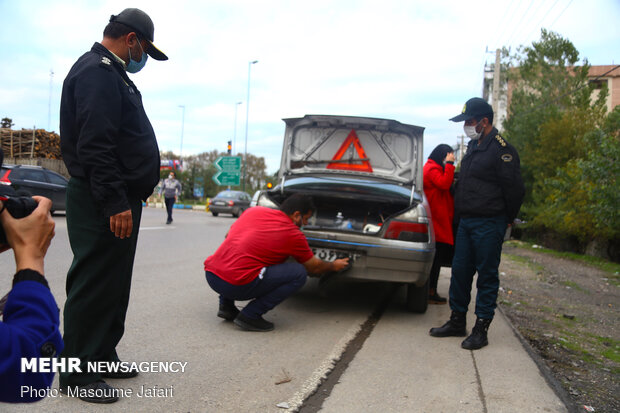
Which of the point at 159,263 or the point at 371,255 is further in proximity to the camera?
the point at 159,263

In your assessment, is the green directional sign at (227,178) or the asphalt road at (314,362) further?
the green directional sign at (227,178)

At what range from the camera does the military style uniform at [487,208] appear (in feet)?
14.3

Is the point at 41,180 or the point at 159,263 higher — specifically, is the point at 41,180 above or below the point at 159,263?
above

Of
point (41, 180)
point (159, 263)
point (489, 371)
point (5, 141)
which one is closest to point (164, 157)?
point (5, 141)

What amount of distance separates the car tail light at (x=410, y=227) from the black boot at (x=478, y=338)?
90 centimetres

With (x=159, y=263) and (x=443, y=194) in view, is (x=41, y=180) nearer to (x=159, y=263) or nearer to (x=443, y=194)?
(x=159, y=263)

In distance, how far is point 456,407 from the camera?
302 centimetres

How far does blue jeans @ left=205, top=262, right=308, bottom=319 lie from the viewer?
4.44m

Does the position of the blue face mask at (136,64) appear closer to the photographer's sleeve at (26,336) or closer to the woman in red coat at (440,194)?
the photographer's sleeve at (26,336)

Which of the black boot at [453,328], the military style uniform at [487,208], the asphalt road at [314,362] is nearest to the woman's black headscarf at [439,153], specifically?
the military style uniform at [487,208]

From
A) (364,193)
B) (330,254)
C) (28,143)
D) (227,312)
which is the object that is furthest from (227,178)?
(227,312)

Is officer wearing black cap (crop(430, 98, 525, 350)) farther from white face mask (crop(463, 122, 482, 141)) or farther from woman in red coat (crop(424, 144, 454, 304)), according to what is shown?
woman in red coat (crop(424, 144, 454, 304))

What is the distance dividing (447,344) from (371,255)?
104 centimetres

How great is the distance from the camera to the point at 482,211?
A: 4391mm
